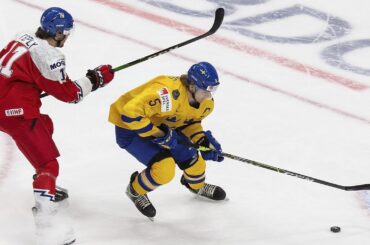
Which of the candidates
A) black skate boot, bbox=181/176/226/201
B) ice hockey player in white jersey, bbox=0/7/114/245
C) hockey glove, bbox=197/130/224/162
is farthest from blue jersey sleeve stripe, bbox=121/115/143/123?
black skate boot, bbox=181/176/226/201

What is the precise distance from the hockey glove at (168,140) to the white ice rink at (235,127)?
450mm

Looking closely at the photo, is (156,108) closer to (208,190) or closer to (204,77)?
(204,77)

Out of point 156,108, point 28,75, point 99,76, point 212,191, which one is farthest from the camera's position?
point 212,191

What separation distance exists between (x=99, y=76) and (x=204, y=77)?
62 cm

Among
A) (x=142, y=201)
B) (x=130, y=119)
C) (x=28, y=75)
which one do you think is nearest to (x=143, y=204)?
(x=142, y=201)

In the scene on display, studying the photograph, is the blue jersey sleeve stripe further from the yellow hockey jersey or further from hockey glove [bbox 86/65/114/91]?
hockey glove [bbox 86/65/114/91]

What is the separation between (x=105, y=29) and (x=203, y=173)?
2.50m

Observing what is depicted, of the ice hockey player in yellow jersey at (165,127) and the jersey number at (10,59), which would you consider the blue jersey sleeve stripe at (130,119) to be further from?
the jersey number at (10,59)

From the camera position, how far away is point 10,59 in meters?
4.49

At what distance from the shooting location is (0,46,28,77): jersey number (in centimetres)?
448

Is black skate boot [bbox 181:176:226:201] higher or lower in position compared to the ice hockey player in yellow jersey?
lower

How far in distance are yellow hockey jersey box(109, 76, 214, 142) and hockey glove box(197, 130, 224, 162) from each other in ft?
0.36

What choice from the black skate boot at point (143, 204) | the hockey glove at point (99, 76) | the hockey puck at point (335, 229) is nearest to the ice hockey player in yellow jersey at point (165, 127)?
the black skate boot at point (143, 204)

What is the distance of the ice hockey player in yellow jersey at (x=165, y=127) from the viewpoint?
454 cm
